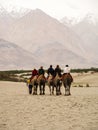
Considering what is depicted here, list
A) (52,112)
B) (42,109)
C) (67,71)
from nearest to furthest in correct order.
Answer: (52,112), (42,109), (67,71)

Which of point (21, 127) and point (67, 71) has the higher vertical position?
point (67, 71)

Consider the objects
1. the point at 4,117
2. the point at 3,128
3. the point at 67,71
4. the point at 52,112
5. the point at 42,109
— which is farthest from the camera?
the point at 67,71

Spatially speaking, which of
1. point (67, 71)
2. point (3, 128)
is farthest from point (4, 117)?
point (67, 71)

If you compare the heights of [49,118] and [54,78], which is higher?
[54,78]

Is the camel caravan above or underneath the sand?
above

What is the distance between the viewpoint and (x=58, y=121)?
13.6m

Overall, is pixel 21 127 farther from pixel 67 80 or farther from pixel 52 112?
pixel 67 80

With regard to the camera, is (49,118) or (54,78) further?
(54,78)

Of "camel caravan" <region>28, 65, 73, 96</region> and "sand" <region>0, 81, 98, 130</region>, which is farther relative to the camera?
"camel caravan" <region>28, 65, 73, 96</region>

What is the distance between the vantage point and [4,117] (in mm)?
14945

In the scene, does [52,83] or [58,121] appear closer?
[58,121]

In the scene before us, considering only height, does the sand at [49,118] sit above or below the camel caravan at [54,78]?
below

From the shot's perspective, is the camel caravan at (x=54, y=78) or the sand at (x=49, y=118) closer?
the sand at (x=49, y=118)

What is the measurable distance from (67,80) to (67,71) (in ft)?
2.02
